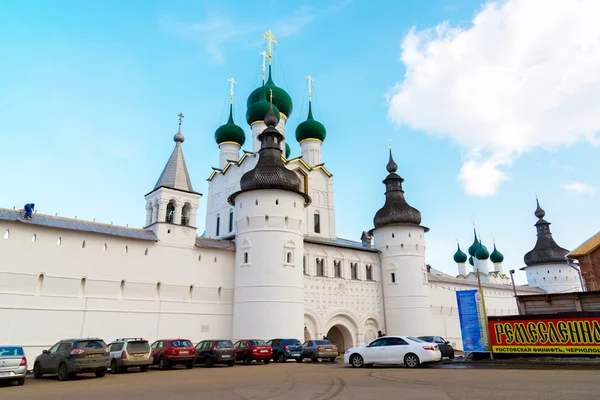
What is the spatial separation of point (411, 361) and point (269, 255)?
1032 centimetres

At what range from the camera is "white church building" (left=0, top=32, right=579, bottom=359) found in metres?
17.3

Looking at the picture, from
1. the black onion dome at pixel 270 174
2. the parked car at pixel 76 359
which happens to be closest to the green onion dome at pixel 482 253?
the black onion dome at pixel 270 174

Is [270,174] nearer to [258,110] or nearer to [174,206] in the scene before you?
[174,206]

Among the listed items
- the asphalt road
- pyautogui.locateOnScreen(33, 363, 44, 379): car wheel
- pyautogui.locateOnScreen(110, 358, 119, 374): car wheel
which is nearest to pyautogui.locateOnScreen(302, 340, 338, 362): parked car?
the asphalt road

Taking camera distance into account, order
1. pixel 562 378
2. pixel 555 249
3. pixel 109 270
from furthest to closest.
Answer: pixel 555 249
pixel 109 270
pixel 562 378

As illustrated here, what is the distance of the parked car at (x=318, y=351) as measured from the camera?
17.0 m

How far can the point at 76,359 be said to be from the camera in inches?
432

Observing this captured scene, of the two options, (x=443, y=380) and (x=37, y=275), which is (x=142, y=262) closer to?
(x=37, y=275)

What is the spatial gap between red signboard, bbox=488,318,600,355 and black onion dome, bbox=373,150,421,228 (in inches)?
547

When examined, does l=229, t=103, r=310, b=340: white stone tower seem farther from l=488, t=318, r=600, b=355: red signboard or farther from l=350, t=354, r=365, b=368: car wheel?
l=488, t=318, r=600, b=355: red signboard

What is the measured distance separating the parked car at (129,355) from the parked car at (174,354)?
1.00 metres

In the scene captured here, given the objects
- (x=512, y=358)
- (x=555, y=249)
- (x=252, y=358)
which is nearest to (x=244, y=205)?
(x=252, y=358)

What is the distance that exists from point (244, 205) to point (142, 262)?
18.5 feet

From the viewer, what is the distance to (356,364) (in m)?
13.6
